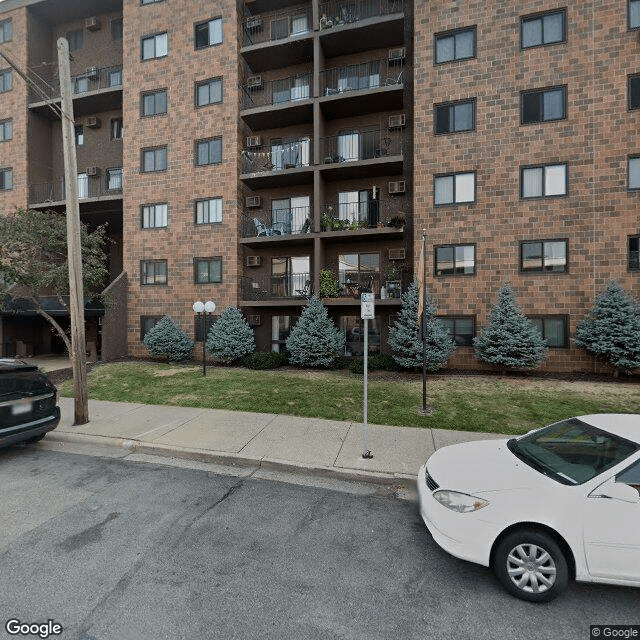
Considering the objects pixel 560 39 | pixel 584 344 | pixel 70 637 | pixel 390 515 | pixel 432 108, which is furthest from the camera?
pixel 432 108

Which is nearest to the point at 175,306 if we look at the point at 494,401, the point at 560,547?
Answer: the point at 494,401

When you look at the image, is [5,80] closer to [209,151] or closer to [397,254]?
[209,151]

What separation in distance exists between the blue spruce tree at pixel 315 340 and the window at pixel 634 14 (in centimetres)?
1498

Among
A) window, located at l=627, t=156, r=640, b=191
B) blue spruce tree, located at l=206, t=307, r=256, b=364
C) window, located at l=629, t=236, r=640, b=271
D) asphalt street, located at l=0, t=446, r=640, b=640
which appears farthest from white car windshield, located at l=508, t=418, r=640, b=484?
window, located at l=627, t=156, r=640, b=191

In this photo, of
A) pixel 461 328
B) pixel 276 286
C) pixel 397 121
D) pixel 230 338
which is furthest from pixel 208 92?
pixel 461 328

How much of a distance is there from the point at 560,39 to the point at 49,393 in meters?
19.5

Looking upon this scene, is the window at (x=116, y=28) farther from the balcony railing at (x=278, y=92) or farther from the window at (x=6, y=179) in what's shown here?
the window at (x=6, y=179)

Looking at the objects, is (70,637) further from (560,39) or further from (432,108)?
(560,39)

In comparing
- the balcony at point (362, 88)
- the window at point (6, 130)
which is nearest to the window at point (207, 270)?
the balcony at point (362, 88)

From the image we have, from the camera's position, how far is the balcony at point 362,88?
1416 cm

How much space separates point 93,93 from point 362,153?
48.1ft

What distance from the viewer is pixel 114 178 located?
63.5ft

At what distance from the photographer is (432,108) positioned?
45.5 ft

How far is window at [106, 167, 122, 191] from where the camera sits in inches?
758
